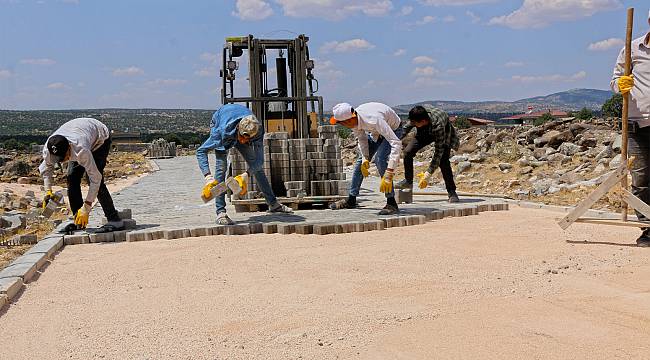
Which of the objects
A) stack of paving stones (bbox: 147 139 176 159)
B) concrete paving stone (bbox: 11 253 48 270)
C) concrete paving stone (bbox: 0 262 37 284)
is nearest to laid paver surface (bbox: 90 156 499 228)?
concrete paving stone (bbox: 11 253 48 270)

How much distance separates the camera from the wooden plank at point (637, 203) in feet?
18.8

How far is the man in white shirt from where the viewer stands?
6.74 m

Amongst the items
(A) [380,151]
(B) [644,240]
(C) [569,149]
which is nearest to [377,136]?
(A) [380,151]

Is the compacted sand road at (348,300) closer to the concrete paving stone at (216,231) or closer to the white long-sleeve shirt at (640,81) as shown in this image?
the concrete paving stone at (216,231)

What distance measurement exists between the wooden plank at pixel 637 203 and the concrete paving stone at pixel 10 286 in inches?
204

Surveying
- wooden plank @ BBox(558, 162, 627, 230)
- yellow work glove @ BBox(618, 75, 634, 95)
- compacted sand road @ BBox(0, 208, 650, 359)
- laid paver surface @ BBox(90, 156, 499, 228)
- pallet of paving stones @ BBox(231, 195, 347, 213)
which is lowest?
compacted sand road @ BBox(0, 208, 650, 359)

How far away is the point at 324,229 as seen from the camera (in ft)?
22.9

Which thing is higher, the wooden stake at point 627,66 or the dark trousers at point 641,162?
the wooden stake at point 627,66

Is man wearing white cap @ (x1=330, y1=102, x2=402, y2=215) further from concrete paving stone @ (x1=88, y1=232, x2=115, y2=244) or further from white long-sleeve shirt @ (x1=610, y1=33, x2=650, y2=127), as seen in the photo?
concrete paving stone @ (x1=88, y1=232, x2=115, y2=244)

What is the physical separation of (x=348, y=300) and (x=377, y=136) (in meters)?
4.12

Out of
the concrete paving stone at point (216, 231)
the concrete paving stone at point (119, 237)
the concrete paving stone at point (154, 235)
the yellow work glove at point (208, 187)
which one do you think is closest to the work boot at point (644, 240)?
the concrete paving stone at point (216, 231)

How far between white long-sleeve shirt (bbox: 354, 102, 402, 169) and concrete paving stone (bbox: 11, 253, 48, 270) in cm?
372

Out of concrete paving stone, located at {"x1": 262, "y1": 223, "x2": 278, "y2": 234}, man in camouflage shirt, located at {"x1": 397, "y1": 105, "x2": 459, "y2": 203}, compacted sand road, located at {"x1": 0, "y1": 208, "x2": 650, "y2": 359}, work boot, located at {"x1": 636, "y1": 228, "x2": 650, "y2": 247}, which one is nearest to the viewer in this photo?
compacted sand road, located at {"x1": 0, "y1": 208, "x2": 650, "y2": 359}

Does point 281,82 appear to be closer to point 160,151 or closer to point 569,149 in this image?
point 569,149
